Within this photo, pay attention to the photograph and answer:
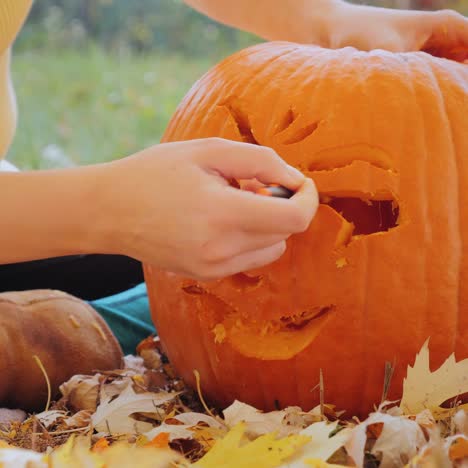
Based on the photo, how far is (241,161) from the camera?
83 centimetres

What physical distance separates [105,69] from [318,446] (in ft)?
11.6

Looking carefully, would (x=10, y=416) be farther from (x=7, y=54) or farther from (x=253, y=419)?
(x=7, y=54)

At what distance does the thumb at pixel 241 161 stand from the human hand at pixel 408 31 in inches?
18.3

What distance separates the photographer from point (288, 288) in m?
1.01

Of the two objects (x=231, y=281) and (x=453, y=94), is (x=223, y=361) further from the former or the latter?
(x=453, y=94)

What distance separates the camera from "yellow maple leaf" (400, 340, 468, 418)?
3.15 ft

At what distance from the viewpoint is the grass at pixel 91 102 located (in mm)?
3270

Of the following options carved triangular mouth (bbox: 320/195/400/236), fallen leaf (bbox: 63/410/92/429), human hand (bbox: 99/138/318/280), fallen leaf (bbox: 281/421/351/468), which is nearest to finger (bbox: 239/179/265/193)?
human hand (bbox: 99/138/318/280)

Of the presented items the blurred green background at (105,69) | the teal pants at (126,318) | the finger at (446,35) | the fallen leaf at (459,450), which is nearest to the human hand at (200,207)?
the fallen leaf at (459,450)

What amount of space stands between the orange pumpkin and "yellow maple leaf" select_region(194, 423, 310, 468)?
0.71 ft

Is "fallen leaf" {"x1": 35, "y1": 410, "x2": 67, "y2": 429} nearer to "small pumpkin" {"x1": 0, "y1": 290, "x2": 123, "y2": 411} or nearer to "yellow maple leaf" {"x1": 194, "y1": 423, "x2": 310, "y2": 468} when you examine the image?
"small pumpkin" {"x1": 0, "y1": 290, "x2": 123, "y2": 411}

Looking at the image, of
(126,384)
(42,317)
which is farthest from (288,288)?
(42,317)

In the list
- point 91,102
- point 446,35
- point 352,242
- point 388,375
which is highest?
point 446,35

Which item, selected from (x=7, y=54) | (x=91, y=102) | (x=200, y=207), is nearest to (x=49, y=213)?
(x=200, y=207)
